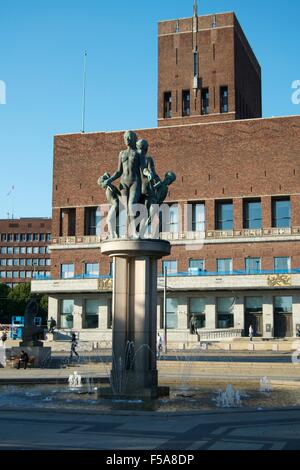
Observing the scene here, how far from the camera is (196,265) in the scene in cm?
7025

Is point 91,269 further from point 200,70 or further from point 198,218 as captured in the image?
point 200,70

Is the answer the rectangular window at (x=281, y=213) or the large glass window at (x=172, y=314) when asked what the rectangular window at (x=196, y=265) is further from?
the rectangular window at (x=281, y=213)

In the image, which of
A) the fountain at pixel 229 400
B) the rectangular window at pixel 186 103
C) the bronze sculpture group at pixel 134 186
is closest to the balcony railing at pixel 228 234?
the rectangular window at pixel 186 103

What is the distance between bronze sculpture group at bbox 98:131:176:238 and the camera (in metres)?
20.5

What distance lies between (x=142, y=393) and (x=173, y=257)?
5180 cm

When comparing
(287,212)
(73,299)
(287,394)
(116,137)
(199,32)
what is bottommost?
(287,394)

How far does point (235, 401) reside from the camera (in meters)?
19.0

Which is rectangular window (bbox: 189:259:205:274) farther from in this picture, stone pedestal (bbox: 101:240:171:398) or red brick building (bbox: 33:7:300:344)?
stone pedestal (bbox: 101:240:171:398)

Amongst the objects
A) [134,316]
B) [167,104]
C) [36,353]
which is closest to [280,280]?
[167,104]

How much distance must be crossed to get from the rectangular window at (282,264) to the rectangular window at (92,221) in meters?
19.3

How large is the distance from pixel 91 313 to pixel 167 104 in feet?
84.7

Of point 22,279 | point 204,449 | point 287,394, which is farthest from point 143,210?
point 22,279
